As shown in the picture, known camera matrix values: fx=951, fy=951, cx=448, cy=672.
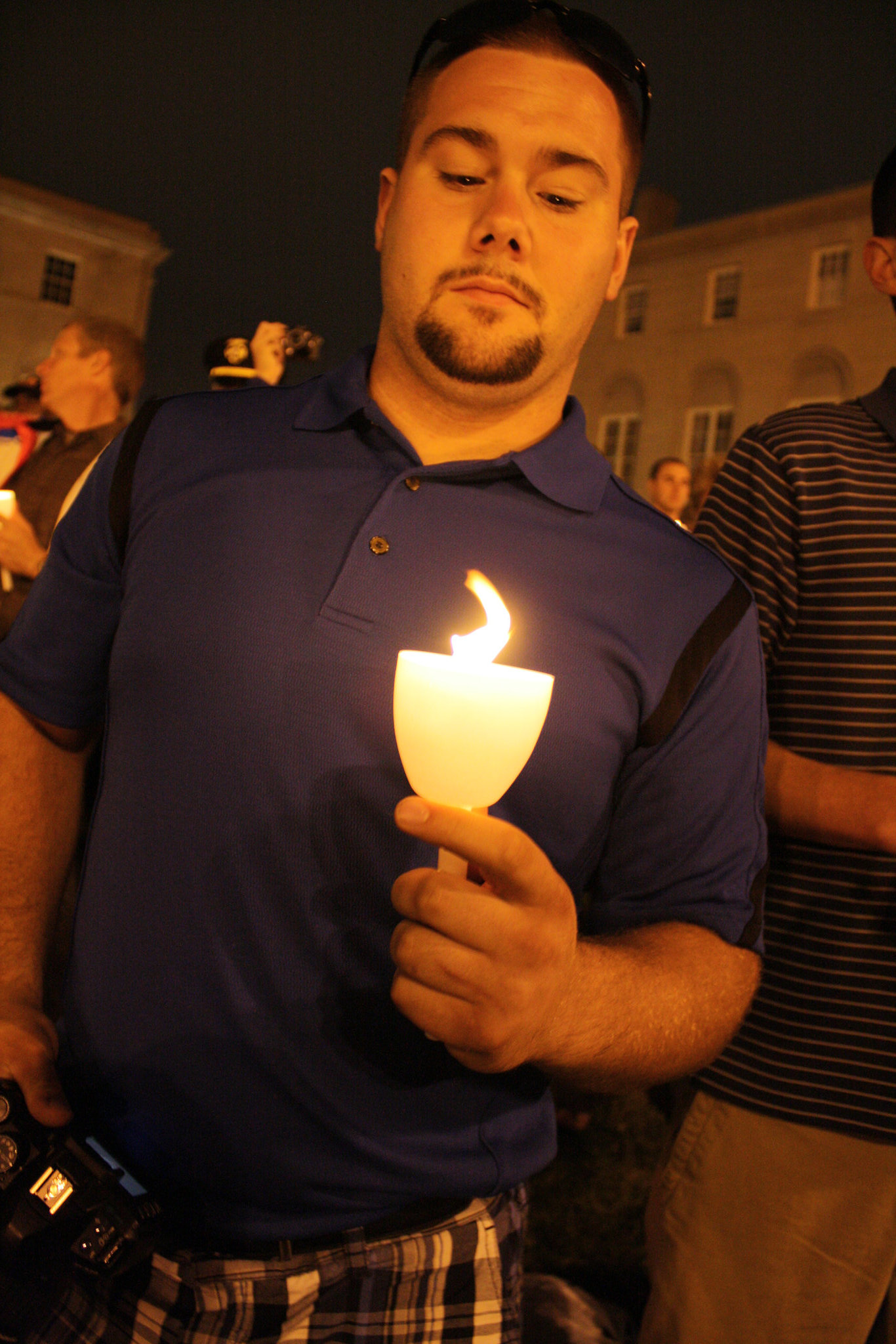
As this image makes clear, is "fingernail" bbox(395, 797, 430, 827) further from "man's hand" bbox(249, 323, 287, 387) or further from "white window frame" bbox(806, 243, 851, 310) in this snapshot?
"white window frame" bbox(806, 243, 851, 310)

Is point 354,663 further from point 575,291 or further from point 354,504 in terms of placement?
point 575,291

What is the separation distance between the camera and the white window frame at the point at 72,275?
28734mm

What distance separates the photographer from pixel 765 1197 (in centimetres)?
193

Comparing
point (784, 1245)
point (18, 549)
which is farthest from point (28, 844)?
point (18, 549)

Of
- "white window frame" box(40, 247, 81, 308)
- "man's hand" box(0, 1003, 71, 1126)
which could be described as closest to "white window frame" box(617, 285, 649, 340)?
"white window frame" box(40, 247, 81, 308)

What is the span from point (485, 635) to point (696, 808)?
70 cm

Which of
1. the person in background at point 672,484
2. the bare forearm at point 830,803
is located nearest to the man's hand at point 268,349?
the bare forearm at point 830,803

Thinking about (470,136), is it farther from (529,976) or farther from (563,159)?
(529,976)

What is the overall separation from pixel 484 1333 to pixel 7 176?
109 feet

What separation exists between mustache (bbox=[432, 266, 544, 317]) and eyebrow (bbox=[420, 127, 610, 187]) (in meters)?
0.25

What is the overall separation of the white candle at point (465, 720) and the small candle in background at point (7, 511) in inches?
124

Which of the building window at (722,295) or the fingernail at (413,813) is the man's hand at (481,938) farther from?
the building window at (722,295)

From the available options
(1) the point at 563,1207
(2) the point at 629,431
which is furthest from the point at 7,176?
(1) the point at 563,1207

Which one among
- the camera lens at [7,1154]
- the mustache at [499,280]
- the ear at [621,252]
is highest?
the ear at [621,252]
